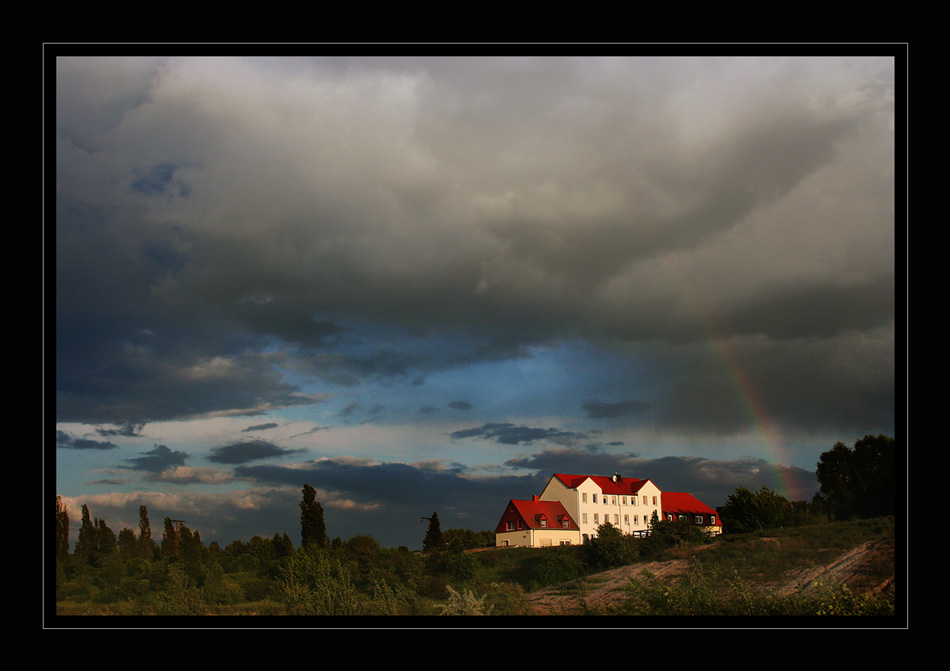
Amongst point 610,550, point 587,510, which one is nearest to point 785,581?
point 610,550

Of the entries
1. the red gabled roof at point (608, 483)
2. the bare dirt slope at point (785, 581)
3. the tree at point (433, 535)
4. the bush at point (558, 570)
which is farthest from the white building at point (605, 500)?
the bare dirt slope at point (785, 581)

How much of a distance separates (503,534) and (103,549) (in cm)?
2875

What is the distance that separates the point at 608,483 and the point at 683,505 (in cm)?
803

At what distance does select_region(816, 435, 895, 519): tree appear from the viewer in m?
35.4

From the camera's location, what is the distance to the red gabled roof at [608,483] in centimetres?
5712

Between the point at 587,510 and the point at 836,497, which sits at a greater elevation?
the point at 836,497

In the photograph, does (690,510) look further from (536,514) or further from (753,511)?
(753,511)

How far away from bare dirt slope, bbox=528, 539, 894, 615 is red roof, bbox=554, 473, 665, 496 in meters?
28.2

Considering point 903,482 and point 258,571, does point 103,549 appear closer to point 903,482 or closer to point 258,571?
point 258,571

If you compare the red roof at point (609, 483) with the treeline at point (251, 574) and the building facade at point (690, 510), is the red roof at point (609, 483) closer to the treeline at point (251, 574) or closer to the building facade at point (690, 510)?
the building facade at point (690, 510)

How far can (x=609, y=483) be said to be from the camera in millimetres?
59719

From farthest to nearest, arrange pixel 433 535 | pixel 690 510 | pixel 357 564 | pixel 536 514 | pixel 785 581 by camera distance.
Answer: pixel 690 510, pixel 536 514, pixel 433 535, pixel 357 564, pixel 785 581

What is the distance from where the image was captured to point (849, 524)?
102 feet
